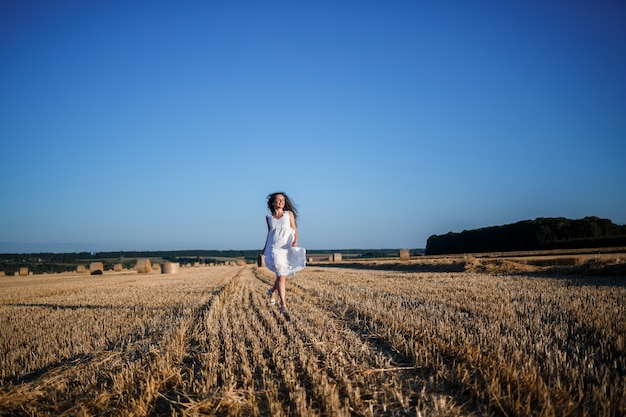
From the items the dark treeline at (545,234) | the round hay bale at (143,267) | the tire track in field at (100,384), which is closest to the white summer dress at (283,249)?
the tire track in field at (100,384)

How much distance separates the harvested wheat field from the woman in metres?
1.00

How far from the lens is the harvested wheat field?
2701 millimetres

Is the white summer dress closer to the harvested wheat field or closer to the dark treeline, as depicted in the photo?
the harvested wheat field

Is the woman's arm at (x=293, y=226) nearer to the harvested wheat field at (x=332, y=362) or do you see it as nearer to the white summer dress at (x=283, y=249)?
the white summer dress at (x=283, y=249)

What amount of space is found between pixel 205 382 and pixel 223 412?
21.9 inches

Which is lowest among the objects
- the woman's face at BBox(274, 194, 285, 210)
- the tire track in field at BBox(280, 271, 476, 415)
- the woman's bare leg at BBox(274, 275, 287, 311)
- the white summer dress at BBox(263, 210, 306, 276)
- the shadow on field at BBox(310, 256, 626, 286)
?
the shadow on field at BBox(310, 256, 626, 286)

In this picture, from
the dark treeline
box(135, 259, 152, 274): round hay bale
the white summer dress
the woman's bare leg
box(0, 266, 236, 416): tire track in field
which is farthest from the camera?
the dark treeline

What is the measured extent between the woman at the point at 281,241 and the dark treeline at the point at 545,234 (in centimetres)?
4392

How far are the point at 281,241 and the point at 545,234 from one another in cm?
5572

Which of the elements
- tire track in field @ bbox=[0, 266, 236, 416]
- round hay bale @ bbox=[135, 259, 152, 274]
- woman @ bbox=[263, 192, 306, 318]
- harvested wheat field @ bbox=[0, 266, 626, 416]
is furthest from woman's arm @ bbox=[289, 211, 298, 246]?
round hay bale @ bbox=[135, 259, 152, 274]

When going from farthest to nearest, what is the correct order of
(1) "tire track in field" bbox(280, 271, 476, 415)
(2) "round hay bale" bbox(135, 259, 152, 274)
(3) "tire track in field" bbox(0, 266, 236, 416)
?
(2) "round hay bale" bbox(135, 259, 152, 274)
(3) "tire track in field" bbox(0, 266, 236, 416)
(1) "tire track in field" bbox(280, 271, 476, 415)

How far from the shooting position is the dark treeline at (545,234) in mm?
46531

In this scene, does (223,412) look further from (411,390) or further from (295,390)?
(411,390)

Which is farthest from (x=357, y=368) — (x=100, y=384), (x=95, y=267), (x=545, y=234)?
(x=545, y=234)
